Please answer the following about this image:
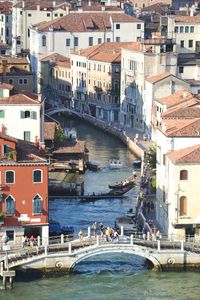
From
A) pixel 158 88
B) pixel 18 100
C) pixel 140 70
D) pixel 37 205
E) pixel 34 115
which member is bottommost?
pixel 37 205

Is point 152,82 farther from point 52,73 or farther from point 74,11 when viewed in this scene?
point 74,11

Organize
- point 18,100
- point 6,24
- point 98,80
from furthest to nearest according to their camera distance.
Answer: point 6,24 → point 98,80 → point 18,100

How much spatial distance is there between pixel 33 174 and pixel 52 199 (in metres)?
9.25

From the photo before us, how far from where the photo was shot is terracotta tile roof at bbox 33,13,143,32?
7319cm

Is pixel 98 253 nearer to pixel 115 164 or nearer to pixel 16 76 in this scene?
pixel 115 164

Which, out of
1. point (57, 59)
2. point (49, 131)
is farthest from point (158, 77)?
point (57, 59)

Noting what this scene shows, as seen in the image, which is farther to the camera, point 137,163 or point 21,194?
point 137,163

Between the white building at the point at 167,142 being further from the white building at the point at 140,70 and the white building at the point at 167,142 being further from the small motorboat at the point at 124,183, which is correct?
the white building at the point at 140,70

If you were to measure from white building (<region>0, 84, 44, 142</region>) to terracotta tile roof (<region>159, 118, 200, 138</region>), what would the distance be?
7.77 m

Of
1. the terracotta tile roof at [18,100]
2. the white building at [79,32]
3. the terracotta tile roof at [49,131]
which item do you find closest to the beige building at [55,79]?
the white building at [79,32]

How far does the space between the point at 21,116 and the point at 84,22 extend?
108 ft

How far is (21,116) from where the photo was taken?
42250 millimetres

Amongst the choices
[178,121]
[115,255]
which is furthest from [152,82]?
[115,255]

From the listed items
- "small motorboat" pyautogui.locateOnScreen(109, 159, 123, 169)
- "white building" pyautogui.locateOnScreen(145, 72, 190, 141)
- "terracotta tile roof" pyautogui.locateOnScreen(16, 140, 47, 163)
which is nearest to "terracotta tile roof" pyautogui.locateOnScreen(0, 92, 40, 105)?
"small motorboat" pyautogui.locateOnScreen(109, 159, 123, 169)
